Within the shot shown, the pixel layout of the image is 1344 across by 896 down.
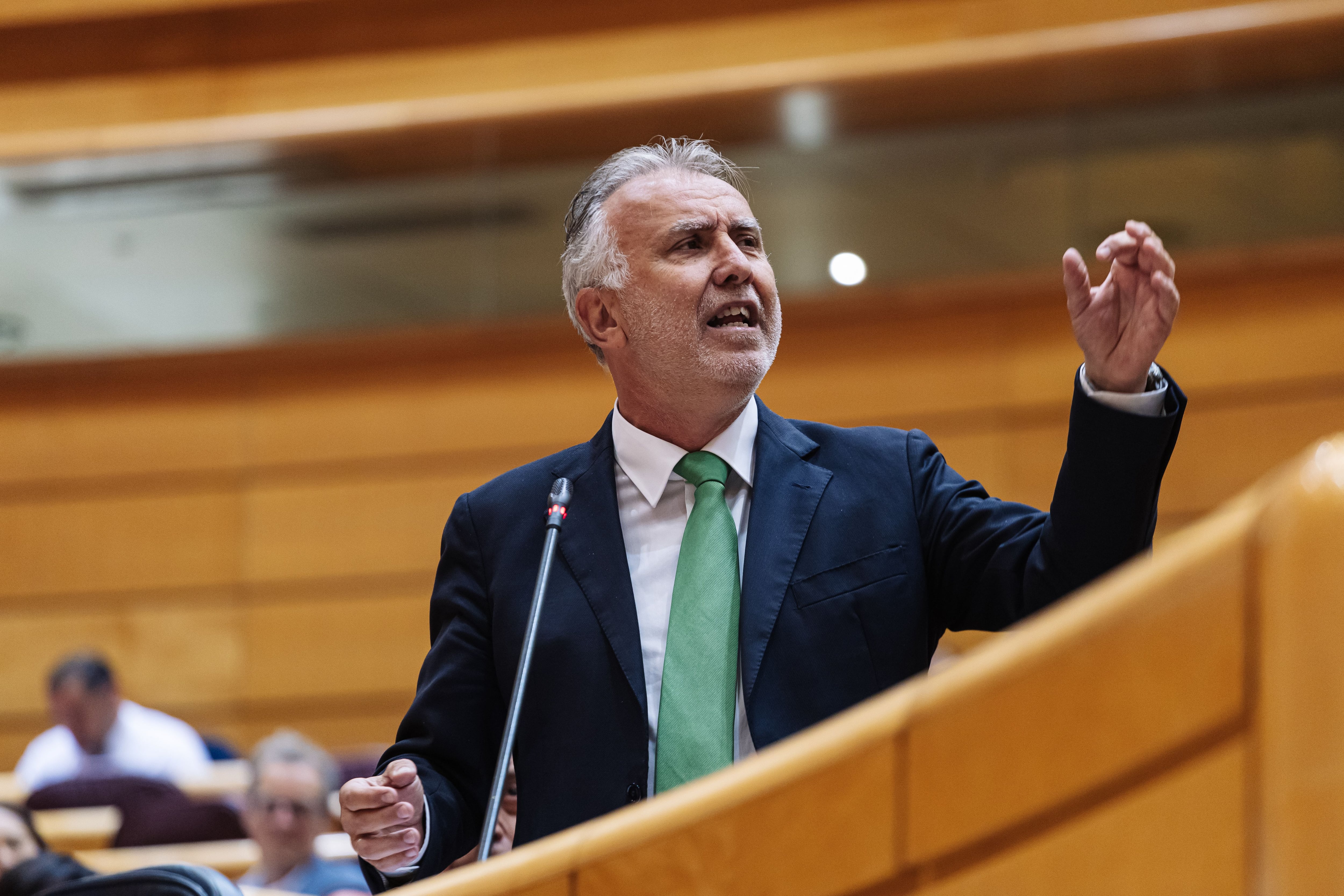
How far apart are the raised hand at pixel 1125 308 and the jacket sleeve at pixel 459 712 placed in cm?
68

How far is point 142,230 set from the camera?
4262 millimetres

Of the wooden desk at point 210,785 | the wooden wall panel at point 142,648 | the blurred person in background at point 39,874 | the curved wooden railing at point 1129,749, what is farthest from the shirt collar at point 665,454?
the wooden wall panel at point 142,648

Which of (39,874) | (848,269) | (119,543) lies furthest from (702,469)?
(119,543)

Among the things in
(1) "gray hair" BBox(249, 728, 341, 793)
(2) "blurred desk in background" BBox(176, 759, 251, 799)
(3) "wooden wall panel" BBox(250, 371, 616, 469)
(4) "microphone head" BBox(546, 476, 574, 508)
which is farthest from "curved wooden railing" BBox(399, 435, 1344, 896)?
(3) "wooden wall panel" BBox(250, 371, 616, 469)

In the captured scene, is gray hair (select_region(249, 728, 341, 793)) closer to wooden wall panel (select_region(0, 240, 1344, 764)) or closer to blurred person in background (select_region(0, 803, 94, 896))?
blurred person in background (select_region(0, 803, 94, 896))

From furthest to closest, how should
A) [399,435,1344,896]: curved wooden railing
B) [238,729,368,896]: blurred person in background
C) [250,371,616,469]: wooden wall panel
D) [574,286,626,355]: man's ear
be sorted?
[250,371,616,469]: wooden wall panel
[238,729,368,896]: blurred person in background
[574,286,626,355]: man's ear
[399,435,1344,896]: curved wooden railing

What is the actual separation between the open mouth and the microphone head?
24 cm

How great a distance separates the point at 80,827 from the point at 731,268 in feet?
7.73

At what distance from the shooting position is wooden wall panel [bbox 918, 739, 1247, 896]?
600 millimetres

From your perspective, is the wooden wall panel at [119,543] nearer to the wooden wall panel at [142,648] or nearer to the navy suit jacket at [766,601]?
the wooden wall panel at [142,648]

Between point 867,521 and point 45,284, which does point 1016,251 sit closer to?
point 867,521

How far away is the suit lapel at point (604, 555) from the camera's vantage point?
1346mm

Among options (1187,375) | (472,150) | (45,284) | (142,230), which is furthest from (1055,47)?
(45,284)

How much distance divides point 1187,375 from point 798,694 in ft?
Answer: 9.46
